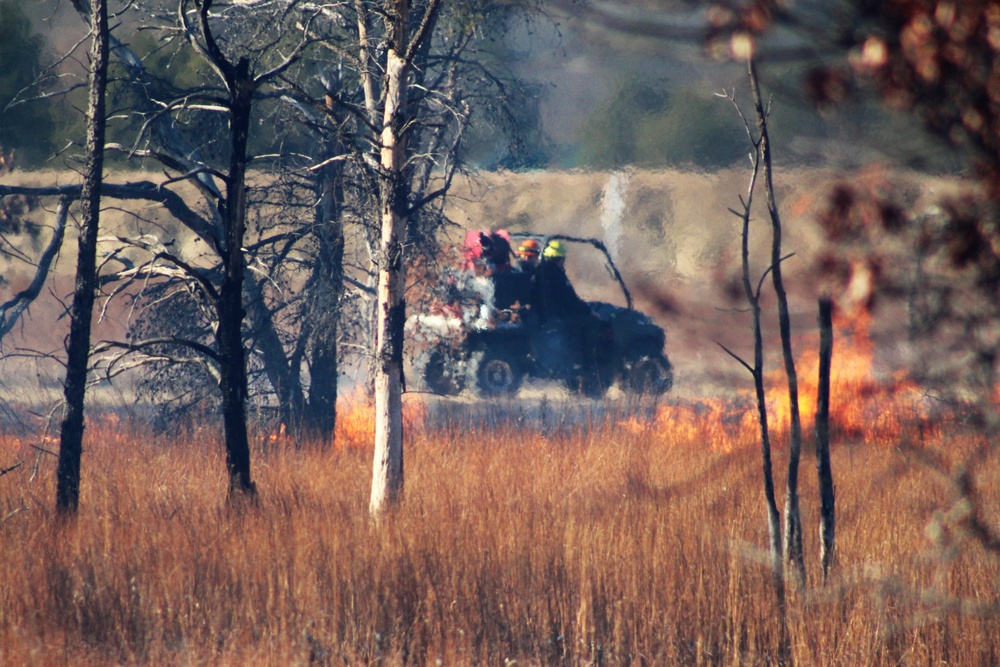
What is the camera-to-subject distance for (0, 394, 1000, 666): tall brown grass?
4.95 m

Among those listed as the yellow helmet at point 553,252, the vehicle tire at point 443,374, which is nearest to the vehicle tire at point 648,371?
the yellow helmet at point 553,252

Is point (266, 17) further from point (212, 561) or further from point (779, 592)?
point (779, 592)

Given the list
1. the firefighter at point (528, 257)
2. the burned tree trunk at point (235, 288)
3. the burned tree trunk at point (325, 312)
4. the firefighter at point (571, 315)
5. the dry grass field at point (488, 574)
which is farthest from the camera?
the firefighter at point (528, 257)

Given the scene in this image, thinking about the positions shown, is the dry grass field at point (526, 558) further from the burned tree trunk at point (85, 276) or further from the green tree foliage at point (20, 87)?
the green tree foliage at point (20, 87)

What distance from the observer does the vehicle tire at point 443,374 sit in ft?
52.0

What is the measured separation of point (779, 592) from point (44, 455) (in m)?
7.85

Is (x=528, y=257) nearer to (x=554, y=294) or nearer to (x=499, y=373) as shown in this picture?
(x=554, y=294)

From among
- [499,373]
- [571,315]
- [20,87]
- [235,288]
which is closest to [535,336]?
[571,315]

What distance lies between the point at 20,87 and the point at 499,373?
313 inches

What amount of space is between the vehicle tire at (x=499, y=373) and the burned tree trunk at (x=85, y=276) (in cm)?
835

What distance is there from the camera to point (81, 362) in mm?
7977

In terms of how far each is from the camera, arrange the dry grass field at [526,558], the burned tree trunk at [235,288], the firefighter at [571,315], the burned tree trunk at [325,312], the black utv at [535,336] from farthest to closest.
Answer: the firefighter at [571,315] → the black utv at [535,336] → the burned tree trunk at [325,312] → the burned tree trunk at [235,288] → the dry grass field at [526,558]

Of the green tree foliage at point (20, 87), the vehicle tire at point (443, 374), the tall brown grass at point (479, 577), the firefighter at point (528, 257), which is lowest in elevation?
the tall brown grass at point (479, 577)

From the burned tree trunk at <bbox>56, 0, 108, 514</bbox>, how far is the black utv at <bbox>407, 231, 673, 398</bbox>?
776cm
